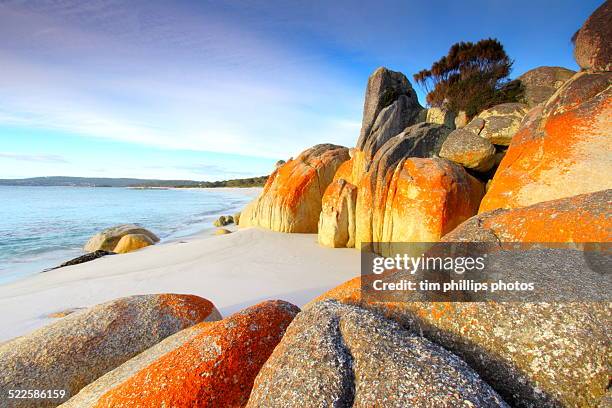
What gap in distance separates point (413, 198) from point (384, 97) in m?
4.42

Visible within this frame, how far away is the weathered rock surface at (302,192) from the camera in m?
11.5

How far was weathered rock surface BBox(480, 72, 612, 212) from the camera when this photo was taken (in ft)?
14.8

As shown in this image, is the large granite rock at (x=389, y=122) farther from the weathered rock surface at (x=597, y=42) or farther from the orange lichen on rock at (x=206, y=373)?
the orange lichen on rock at (x=206, y=373)

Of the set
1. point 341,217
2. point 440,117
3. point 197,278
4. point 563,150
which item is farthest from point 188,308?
point 440,117

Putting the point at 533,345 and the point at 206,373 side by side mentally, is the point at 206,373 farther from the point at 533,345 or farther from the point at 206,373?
the point at 533,345

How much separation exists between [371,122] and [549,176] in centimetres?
563

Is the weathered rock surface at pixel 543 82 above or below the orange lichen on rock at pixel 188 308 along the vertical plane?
above

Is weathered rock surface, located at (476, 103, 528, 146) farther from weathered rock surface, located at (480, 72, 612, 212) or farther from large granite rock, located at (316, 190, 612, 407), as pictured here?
large granite rock, located at (316, 190, 612, 407)

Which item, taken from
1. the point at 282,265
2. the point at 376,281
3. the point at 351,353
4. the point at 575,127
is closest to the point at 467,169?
the point at 575,127

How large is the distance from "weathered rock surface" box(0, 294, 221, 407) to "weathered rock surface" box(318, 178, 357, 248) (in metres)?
5.50

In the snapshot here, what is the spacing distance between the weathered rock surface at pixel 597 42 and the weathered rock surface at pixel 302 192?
722 centimetres

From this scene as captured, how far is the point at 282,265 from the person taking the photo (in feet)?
25.8

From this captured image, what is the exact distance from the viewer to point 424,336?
8.11 ft

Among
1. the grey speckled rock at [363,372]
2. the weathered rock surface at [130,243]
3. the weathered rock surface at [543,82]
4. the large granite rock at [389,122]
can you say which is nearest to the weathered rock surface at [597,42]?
the weathered rock surface at [543,82]
